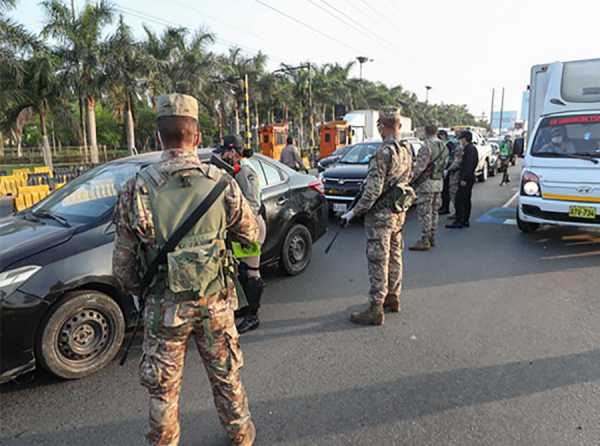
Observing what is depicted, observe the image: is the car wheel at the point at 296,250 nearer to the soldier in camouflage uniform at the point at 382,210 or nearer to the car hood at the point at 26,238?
the soldier in camouflage uniform at the point at 382,210

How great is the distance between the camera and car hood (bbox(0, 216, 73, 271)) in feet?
10.1

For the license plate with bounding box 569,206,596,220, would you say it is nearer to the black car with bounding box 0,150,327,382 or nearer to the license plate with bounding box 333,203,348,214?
the license plate with bounding box 333,203,348,214

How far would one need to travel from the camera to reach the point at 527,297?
4.88 meters

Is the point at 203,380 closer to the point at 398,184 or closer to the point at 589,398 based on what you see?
the point at 398,184

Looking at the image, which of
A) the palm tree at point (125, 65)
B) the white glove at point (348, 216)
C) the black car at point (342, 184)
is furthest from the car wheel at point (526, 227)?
the palm tree at point (125, 65)

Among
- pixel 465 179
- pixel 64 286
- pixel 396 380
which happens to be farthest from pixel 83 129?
pixel 396 380

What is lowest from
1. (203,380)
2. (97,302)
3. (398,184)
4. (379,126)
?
(203,380)

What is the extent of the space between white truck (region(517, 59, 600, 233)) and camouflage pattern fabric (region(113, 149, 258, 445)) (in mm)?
5858

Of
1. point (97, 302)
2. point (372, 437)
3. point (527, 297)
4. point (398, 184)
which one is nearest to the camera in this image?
point (372, 437)

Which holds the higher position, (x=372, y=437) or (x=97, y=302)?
(x=97, y=302)

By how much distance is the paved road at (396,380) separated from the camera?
273 centimetres

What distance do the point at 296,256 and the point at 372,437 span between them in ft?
10.4

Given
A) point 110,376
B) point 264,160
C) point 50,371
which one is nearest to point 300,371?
point 110,376

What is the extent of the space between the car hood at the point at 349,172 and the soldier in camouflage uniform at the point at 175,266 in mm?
6805
